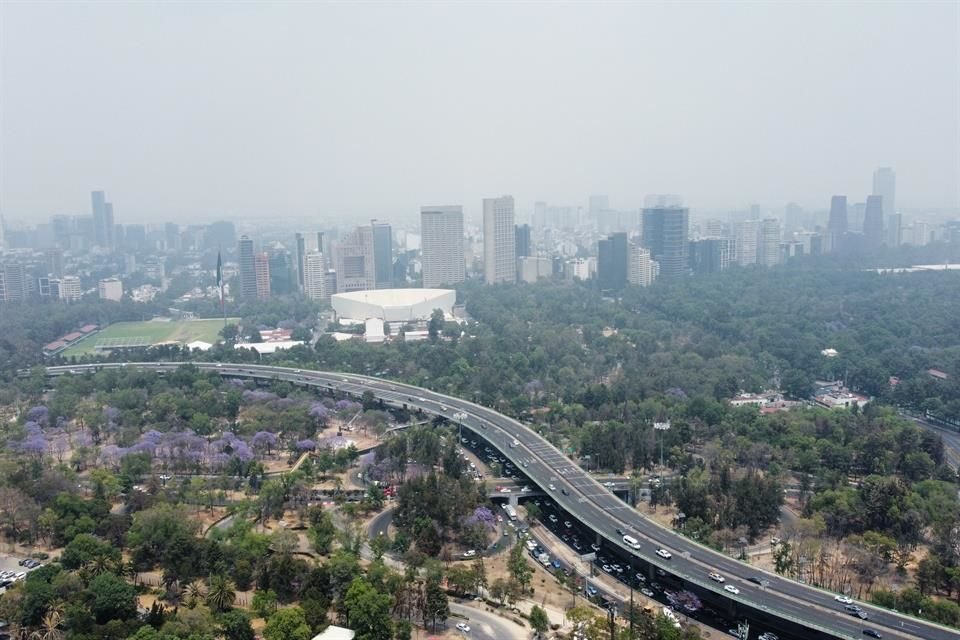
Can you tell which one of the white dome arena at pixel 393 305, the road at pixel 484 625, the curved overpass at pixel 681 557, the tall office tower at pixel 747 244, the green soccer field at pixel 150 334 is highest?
the tall office tower at pixel 747 244

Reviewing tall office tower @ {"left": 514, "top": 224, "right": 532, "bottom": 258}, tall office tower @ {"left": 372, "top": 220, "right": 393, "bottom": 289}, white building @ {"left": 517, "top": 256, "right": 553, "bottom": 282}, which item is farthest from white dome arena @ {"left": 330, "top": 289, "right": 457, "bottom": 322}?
tall office tower @ {"left": 514, "top": 224, "right": 532, "bottom": 258}

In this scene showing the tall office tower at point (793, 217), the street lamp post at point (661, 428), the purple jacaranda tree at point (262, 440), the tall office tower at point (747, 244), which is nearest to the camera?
the street lamp post at point (661, 428)

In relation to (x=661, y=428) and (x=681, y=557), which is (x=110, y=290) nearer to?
(x=661, y=428)

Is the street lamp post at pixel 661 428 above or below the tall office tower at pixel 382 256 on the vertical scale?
below

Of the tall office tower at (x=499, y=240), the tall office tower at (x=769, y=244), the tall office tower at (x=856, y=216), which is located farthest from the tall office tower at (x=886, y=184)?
the tall office tower at (x=499, y=240)

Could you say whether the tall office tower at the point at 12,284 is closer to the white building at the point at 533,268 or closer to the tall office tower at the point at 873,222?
the white building at the point at 533,268

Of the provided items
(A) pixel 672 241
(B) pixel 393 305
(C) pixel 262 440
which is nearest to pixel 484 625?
(C) pixel 262 440

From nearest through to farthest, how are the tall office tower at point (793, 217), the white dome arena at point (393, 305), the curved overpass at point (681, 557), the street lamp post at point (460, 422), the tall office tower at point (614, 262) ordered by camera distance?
the curved overpass at point (681, 557)
the street lamp post at point (460, 422)
the white dome arena at point (393, 305)
the tall office tower at point (614, 262)
the tall office tower at point (793, 217)
